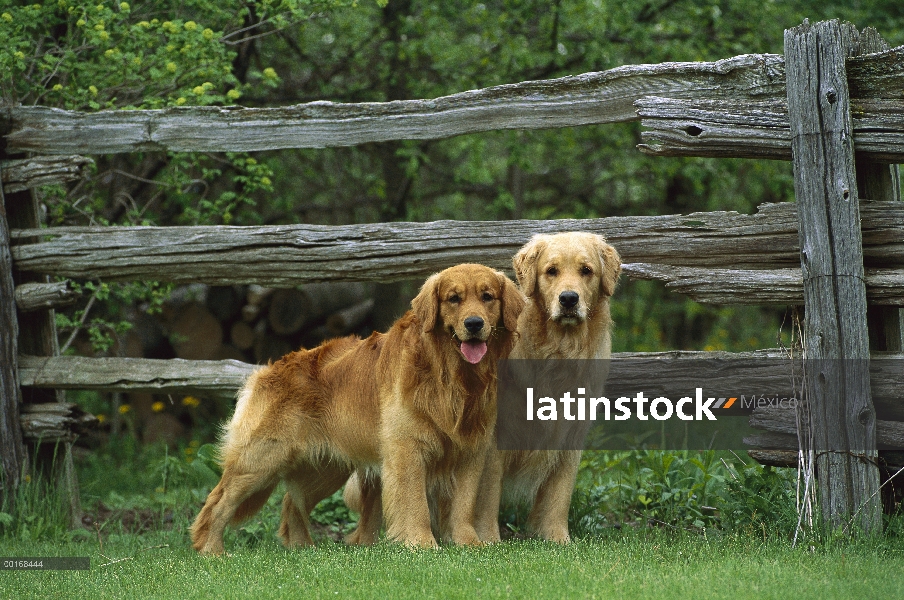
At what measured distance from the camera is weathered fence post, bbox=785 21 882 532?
4375 mm

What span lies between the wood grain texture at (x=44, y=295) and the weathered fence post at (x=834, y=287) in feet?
13.8

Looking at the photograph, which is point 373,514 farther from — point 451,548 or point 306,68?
point 306,68

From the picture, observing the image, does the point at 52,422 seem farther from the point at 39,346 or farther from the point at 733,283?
the point at 733,283

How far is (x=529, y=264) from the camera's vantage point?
15.9 feet

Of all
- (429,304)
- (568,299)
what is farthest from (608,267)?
(429,304)

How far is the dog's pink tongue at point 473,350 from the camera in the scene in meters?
4.63

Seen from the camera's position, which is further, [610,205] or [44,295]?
[610,205]

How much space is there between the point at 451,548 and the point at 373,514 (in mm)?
1090

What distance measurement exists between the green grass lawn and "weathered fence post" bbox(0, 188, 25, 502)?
141 cm

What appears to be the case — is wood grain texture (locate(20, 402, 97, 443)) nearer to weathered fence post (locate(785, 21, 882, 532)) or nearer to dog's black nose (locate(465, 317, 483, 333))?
dog's black nose (locate(465, 317, 483, 333))

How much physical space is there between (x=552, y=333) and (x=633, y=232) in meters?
0.75

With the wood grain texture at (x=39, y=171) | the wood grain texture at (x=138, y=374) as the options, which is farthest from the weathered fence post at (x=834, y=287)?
the wood grain texture at (x=39, y=171)

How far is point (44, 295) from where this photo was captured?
5797mm

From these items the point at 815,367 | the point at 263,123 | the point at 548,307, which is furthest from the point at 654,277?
the point at 263,123
